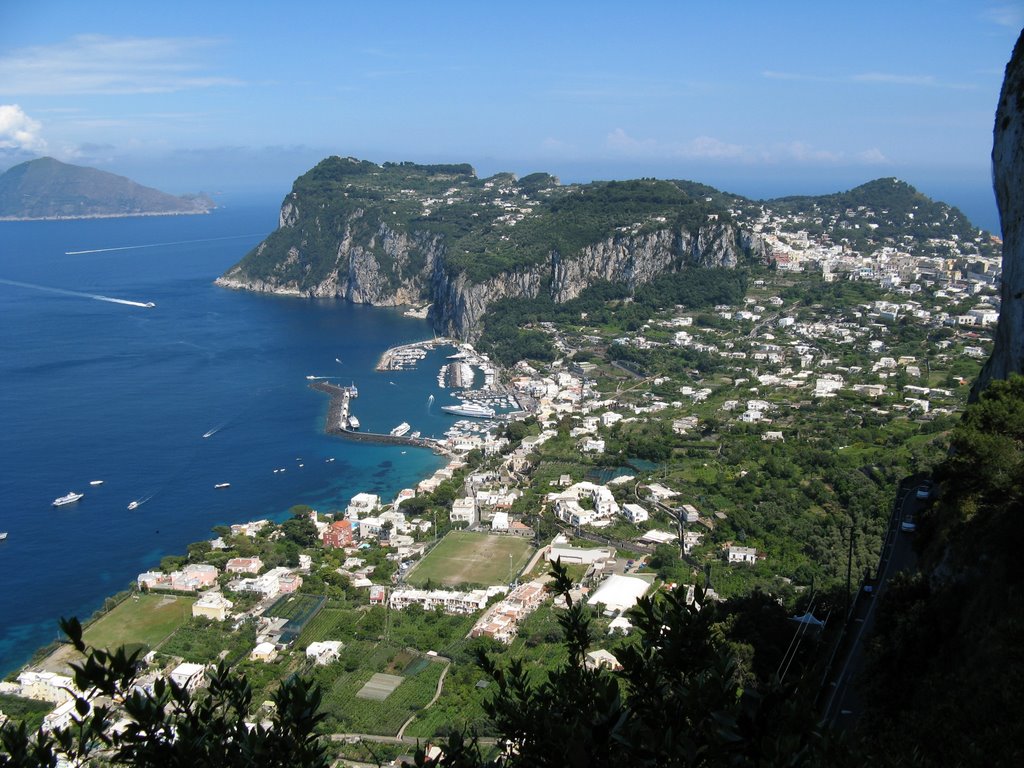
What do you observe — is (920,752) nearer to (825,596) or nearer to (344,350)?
(825,596)

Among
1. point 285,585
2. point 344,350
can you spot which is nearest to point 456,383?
point 344,350

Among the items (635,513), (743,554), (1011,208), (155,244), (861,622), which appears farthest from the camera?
(155,244)

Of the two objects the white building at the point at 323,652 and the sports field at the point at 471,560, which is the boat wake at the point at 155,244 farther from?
the white building at the point at 323,652

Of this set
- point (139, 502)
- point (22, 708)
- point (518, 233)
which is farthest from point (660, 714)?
point (518, 233)

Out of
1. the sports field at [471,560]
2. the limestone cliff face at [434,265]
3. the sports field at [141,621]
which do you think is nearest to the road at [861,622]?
the sports field at [471,560]

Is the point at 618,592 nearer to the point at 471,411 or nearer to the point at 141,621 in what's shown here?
the point at 141,621
